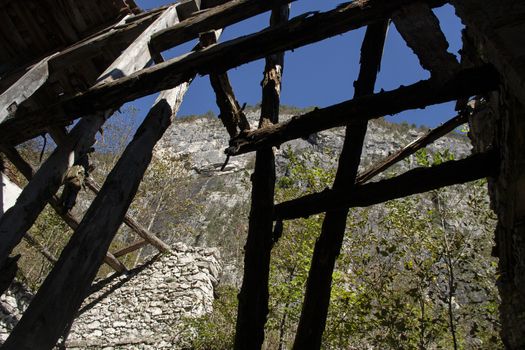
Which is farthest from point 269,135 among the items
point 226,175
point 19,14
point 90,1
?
point 226,175

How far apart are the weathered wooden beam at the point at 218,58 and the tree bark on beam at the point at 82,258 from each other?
16.3 inches

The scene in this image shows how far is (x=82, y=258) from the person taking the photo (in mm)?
2139

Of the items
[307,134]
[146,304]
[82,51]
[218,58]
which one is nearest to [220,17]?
[218,58]

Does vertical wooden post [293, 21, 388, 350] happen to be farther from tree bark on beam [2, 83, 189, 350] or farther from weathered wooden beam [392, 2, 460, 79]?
tree bark on beam [2, 83, 189, 350]

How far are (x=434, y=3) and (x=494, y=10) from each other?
2.58 feet

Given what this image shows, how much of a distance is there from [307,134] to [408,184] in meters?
0.64

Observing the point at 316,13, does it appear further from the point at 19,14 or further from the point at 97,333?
the point at 97,333

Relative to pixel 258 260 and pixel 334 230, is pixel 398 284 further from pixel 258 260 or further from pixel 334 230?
pixel 258 260

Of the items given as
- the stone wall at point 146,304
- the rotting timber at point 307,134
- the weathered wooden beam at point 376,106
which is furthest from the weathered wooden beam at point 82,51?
the stone wall at point 146,304

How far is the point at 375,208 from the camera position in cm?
3291

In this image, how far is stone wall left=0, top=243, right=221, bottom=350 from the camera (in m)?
8.27

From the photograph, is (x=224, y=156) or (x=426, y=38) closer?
(x=426, y=38)

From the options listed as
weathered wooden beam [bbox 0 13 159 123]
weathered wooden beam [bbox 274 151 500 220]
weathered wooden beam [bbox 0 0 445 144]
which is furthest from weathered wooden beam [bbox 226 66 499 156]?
weathered wooden beam [bbox 0 13 159 123]

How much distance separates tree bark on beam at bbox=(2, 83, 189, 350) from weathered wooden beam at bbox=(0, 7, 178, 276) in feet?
1.95
